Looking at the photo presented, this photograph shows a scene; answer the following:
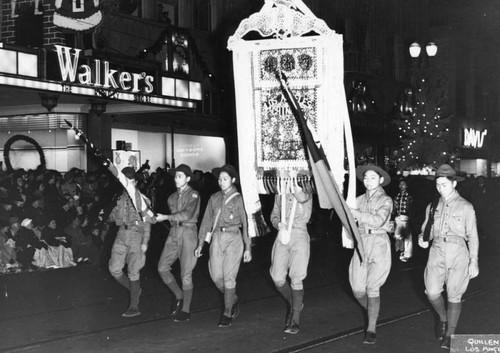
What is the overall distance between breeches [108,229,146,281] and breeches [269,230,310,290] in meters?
1.81

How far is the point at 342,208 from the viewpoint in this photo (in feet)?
27.8

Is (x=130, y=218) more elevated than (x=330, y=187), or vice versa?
(x=330, y=187)

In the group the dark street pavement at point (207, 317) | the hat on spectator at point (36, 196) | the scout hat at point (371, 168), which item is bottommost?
Answer: the dark street pavement at point (207, 317)

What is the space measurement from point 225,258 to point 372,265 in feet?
6.07

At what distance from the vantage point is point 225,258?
9.75 meters

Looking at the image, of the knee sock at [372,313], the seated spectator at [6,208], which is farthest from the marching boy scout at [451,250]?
the seated spectator at [6,208]

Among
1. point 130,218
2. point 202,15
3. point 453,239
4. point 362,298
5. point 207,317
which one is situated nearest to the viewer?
point 453,239

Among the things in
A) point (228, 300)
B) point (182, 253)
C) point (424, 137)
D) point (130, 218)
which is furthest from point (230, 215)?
point (424, 137)

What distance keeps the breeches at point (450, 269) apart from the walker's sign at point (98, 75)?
827 centimetres

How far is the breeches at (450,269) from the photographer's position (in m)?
8.50

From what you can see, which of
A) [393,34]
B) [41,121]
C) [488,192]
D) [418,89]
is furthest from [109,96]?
[393,34]

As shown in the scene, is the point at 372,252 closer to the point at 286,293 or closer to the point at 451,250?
the point at 451,250

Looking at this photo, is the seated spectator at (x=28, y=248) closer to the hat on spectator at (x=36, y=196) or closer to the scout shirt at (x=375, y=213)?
the hat on spectator at (x=36, y=196)

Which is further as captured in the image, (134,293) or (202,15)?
(202,15)
